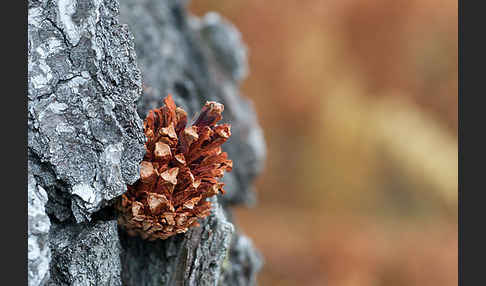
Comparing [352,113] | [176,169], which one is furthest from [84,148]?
[352,113]

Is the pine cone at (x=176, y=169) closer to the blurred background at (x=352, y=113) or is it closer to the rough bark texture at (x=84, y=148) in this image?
the rough bark texture at (x=84, y=148)

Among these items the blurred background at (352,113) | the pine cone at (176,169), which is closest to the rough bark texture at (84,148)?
the pine cone at (176,169)

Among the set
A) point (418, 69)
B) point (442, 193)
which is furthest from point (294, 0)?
point (442, 193)

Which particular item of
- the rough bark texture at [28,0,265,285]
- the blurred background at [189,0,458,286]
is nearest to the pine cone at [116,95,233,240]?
the rough bark texture at [28,0,265,285]

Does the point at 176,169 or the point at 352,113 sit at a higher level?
the point at 352,113

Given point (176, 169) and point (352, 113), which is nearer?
point (176, 169)

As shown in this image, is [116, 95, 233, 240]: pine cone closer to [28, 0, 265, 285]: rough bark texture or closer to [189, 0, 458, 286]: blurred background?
[28, 0, 265, 285]: rough bark texture

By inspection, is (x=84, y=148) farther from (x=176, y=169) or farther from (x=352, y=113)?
(x=352, y=113)
